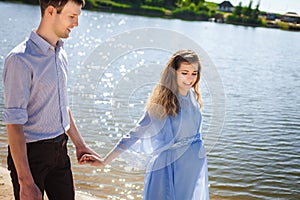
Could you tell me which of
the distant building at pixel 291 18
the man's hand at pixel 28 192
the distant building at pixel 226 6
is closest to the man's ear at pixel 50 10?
the man's hand at pixel 28 192

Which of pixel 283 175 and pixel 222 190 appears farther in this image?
pixel 283 175

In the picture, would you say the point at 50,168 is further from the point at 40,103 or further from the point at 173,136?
the point at 173,136

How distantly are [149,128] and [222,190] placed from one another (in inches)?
125

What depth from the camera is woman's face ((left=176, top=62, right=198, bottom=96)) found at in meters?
2.87

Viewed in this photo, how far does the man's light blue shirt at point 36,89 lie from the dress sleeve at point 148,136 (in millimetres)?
568

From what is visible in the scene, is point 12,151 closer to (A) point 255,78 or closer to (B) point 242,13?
(A) point 255,78

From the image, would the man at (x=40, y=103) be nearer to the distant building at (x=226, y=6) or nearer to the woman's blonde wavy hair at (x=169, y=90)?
the woman's blonde wavy hair at (x=169, y=90)

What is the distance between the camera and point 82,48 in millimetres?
18531

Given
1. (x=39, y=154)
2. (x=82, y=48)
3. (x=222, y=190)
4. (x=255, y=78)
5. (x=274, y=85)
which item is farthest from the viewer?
(x=82, y=48)

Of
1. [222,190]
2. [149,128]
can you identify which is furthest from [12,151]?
[222,190]

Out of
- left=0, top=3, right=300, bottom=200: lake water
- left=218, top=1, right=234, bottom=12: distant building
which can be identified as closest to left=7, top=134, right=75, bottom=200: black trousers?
left=0, top=3, right=300, bottom=200: lake water

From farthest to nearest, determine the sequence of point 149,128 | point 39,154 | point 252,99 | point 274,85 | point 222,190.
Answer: point 274,85 < point 252,99 < point 222,190 < point 149,128 < point 39,154

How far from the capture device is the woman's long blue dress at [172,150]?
2809mm

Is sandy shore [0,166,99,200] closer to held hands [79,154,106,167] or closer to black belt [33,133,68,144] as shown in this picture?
held hands [79,154,106,167]
